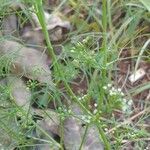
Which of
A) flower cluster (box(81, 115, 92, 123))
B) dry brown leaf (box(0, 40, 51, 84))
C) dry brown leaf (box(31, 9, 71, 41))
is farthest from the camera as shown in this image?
dry brown leaf (box(31, 9, 71, 41))

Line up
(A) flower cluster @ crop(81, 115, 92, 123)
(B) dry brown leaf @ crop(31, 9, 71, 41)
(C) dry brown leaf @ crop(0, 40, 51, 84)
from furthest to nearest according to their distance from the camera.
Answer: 1. (B) dry brown leaf @ crop(31, 9, 71, 41)
2. (C) dry brown leaf @ crop(0, 40, 51, 84)
3. (A) flower cluster @ crop(81, 115, 92, 123)

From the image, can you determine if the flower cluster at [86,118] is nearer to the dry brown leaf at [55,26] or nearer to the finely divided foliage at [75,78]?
the finely divided foliage at [75,78]

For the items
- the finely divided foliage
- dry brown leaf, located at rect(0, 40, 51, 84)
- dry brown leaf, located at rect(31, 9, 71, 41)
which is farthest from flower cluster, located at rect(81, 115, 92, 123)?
dry brown leaf, located at rect(31, 9, 71, 41)

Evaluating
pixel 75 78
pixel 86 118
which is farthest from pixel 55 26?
pixel 86 118

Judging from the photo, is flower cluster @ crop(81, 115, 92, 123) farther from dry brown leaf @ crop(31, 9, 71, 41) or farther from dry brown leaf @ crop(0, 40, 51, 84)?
dry brown leaf @ crop(31, 9, 71, 41)

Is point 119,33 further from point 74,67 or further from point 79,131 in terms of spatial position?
point 74,67

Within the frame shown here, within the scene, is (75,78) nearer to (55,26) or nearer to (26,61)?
(26,61)

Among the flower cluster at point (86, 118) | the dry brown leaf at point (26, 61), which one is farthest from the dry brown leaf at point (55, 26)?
the flower cluster at point (86, 118)

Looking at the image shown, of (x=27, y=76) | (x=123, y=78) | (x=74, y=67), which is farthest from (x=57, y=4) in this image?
(x=74, y=67)
